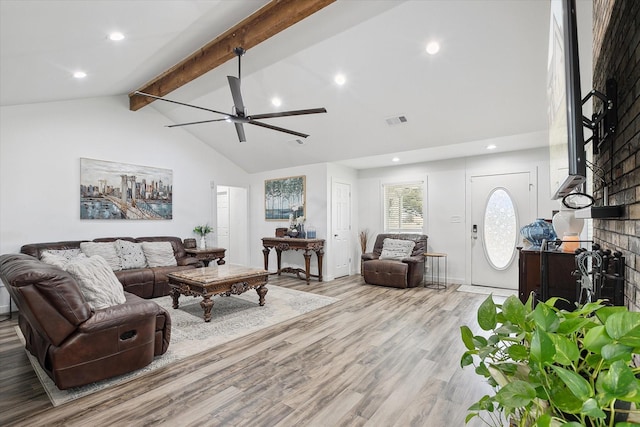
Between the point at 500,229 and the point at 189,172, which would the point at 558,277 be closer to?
the point at 500,229

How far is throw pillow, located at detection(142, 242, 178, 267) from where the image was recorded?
5223 millimetres

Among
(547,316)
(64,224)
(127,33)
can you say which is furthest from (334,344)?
(64,224)

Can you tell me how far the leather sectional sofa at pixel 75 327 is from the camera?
2117mm

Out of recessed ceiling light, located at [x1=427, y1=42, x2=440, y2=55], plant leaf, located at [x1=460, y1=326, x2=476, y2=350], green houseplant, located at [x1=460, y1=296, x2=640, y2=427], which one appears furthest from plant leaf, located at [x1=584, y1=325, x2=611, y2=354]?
recessed ceiling light, located at [x1=427, y1=42, x2=440, y2=55]

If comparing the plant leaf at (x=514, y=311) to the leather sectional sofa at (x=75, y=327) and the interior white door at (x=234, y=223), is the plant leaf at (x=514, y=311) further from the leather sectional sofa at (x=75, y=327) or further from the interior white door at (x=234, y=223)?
the interior white door at (x=234, y=223)

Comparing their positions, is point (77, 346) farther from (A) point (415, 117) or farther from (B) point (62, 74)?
(A) point (415, 117)

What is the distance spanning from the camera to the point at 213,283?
146 inches

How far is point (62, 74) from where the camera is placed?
356 centimetres

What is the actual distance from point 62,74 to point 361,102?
12.1ft

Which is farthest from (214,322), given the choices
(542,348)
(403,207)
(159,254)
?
(403,207)

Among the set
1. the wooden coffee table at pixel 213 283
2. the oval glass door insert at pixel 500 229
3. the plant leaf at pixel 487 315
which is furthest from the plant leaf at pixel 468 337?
the oval glass door insert at pixel 500 229

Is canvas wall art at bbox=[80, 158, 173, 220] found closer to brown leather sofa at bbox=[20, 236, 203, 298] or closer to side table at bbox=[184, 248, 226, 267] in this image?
brown leather sofa at bbox=[20, 236, 203, 298]

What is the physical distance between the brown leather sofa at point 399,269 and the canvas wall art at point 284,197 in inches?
71.1

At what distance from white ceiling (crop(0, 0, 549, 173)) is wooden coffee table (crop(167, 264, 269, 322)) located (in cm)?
261
